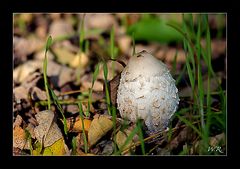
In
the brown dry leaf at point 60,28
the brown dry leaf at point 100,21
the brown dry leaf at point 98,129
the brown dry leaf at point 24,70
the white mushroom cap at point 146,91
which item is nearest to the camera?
the white mushroom cap at point 146,91

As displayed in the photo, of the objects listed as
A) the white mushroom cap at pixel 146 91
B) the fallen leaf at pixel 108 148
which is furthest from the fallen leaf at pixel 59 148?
the white mushroom cap at pixel 146 91

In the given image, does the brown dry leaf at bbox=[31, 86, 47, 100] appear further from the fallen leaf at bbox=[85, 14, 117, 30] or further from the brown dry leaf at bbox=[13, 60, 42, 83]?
the fallen leaf at bbox=[85, 14, 117, 30]

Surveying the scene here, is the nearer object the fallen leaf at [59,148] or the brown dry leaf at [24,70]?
the fallen leaf at [59,148]

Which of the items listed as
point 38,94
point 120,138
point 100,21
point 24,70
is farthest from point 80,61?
point 120,138

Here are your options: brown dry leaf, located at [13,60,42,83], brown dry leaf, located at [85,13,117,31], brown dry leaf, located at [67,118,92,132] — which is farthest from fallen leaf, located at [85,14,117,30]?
brown dry leaf, located at [67,118,92,132]

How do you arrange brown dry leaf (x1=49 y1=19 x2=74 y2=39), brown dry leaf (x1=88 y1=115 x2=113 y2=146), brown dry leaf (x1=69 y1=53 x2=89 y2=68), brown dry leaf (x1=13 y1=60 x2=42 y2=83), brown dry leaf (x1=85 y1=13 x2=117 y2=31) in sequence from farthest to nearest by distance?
brown dry leaf (x1=85 y1=13 x2=117 y2=31) → brown dry leaf (x1=49 y1=19 x2=74 y2=39) → brown dry leaf (x1=69 y1=53 x2=89 y2=68) → brown dry leaf (x1=13 y1=60 x2=42 y2=83) → brown dry leaf (x1=88 y1=115 x2=113 y2=146)

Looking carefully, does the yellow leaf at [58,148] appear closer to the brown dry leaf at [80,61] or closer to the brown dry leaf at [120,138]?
the brown dry leaf at [120,138]

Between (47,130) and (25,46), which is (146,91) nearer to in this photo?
(47,130)
